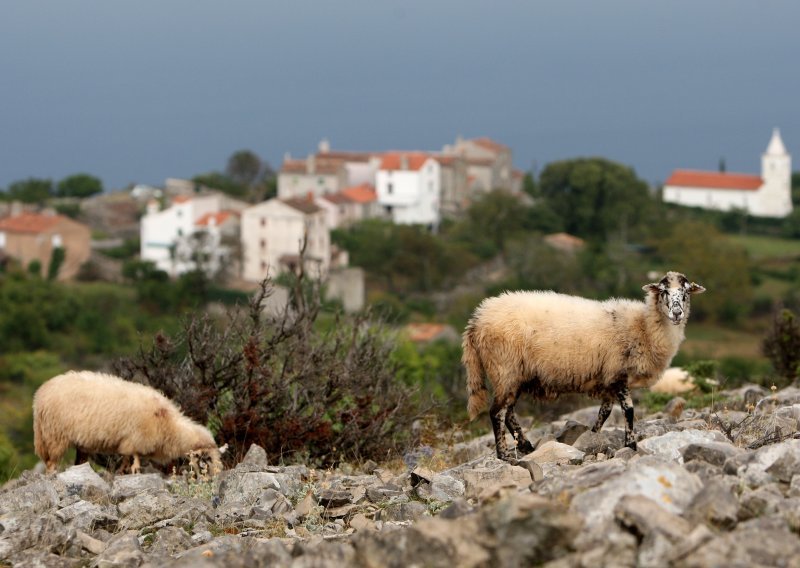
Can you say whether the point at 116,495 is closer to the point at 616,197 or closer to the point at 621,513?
the point at 621,513

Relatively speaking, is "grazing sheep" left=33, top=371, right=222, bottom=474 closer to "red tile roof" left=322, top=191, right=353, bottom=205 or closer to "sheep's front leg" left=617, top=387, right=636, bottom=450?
"sheep's front leg" left=617, top=387, right=636, bottom=450

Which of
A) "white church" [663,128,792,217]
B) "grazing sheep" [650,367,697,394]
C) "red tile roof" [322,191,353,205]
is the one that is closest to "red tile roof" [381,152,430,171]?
"red tile roof" [322,191,353,205]

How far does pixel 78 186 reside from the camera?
374ft

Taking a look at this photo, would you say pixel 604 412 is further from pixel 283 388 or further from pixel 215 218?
pixel 215 218

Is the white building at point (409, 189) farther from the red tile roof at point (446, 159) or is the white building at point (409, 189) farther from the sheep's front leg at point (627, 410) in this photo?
the sheep's front leg at point (627, 410)

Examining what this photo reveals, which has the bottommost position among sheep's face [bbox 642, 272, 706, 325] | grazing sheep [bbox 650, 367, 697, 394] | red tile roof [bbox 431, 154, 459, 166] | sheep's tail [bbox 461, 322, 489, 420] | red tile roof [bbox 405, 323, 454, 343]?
red tile roof [bbox 405, 323, 454, 343]

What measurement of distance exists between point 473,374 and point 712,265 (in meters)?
70.9

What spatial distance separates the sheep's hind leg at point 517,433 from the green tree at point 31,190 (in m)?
102

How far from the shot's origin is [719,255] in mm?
80812

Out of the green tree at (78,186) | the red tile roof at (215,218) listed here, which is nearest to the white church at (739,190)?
the red tile roof at (215,218)

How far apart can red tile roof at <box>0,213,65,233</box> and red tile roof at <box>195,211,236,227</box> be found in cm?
951

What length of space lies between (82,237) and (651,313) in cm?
8368

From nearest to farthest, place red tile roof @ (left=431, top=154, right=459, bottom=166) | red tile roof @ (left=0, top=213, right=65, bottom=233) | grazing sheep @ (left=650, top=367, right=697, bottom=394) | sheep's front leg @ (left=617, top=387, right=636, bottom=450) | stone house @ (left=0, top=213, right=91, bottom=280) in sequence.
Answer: sheep's front leg @ (left=617, top=387, right=636, bottom=450)
grazing sheep @ (left=650, top=367, right=697, bottom=394)
stone house @ (left=0, top=213, right=91, bottom=280)
red tile roof @ (left=0, top=213, right=65, bottom=233)
red tile roof @ (left=431, top=154, right=459, bottom=166)

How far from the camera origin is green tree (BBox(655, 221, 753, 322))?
7556cm
